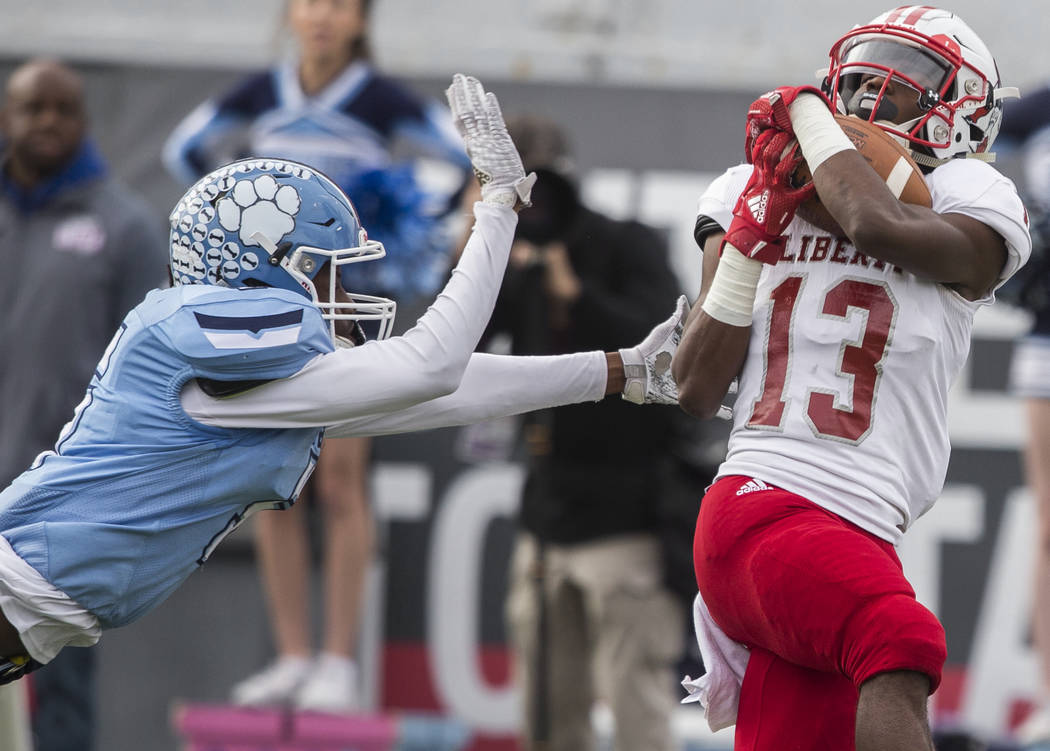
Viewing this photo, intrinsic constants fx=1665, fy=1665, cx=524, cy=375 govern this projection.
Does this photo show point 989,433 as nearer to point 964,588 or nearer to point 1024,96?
point 964,588

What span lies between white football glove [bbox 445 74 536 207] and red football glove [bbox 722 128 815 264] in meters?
0.43

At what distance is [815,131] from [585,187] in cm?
351

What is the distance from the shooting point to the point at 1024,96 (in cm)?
583

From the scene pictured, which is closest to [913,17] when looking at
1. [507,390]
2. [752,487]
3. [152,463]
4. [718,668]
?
[752,487]

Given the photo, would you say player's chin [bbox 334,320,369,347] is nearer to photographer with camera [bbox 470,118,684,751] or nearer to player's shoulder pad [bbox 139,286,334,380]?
player's shoulder pad [bbox 139,286,334,380]

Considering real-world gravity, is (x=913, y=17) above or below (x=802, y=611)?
above

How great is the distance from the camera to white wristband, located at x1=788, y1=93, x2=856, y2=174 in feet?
10.1

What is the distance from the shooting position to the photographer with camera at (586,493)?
524 centimetres

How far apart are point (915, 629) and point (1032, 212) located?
273cm

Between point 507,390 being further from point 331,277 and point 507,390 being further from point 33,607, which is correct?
point 33,607

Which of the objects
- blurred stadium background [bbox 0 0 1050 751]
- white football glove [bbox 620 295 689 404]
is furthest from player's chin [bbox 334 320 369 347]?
blurred stadium background [bbox 0 0 1050 751]

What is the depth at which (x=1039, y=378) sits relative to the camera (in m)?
5.41

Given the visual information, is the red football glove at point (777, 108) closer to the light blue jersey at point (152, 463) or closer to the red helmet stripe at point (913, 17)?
the red helmet stripe at point (913, 17)

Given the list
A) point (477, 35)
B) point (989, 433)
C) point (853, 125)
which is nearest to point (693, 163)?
point (477, 35)
